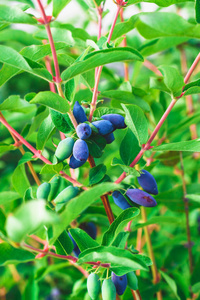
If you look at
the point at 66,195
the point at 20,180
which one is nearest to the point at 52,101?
the point at 66,195

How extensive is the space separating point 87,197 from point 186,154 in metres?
0.72

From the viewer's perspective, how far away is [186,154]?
1119 mm

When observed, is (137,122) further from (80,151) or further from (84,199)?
(84,199)

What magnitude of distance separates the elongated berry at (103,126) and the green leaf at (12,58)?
0.17 m

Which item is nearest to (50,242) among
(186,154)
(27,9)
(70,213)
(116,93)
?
(70,213)

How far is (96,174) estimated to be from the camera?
2.19 feet

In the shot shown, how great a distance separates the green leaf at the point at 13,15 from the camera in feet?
1.78

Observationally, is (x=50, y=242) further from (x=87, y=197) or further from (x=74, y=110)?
(x=74, y=110)

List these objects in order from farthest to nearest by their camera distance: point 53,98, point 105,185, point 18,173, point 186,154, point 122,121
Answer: point 186,154 → point 18,173 → point 122,121 → point 53,98 → point 105,185

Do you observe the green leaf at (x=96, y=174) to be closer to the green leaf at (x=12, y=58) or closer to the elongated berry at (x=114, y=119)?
the elongated berry at (x=114, y=119)

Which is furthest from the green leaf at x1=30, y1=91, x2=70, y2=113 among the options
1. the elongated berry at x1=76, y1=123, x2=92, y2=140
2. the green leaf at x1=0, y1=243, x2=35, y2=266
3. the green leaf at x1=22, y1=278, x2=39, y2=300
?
the green leaf at x1=22, y1=278, x2=39, y2=300

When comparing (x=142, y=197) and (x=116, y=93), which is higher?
(x=116, y=93)

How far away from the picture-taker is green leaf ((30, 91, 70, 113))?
542 mm

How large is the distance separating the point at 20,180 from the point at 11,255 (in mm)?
309
